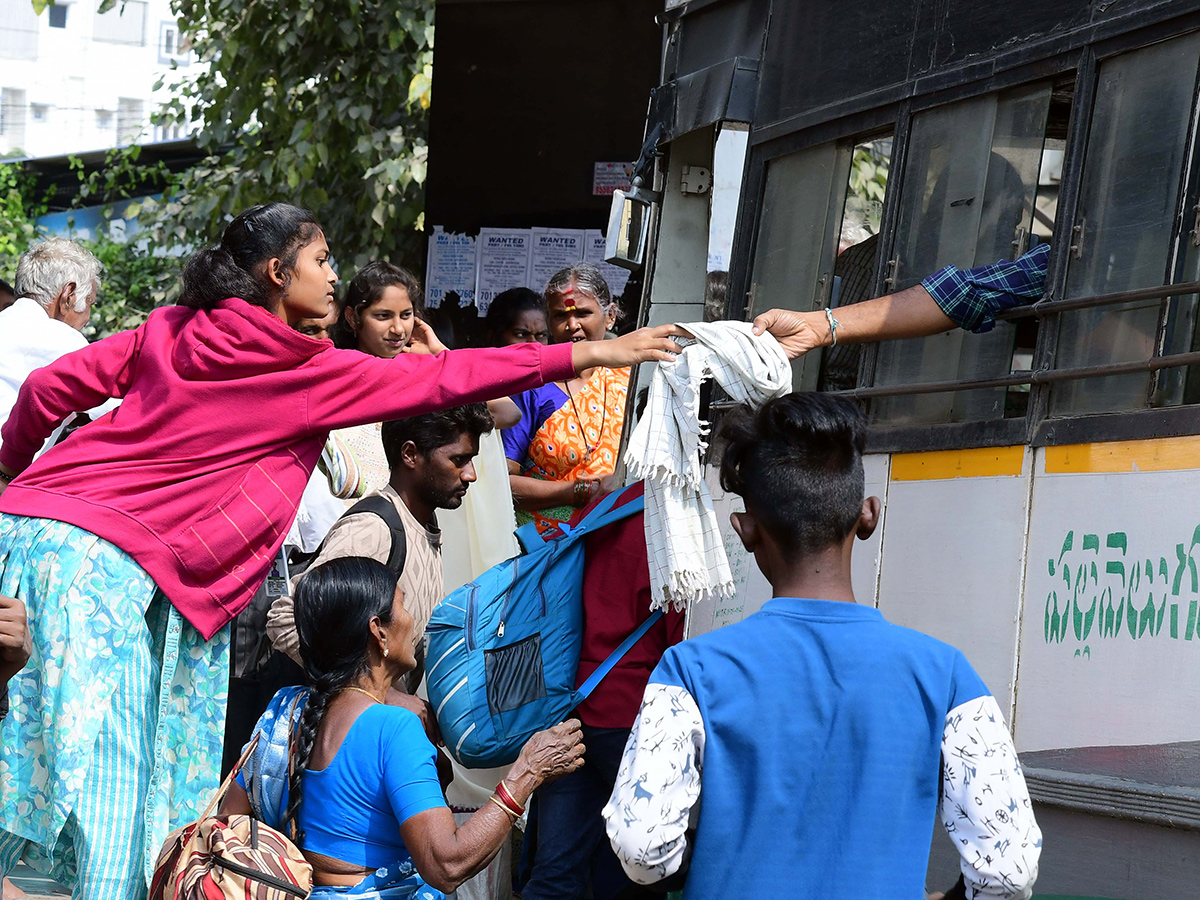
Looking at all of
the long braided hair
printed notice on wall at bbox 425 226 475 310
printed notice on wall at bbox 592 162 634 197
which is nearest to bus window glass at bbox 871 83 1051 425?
the long braided hair

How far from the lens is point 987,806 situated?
2.19 meters

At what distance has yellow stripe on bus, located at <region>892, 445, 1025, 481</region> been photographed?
13.0 feet

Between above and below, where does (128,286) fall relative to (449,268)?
below

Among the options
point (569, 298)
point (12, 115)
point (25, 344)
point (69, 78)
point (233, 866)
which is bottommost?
point (233, 866)

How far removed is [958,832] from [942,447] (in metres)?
2.14

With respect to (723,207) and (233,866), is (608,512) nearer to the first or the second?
(233,866)

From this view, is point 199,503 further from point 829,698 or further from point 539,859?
point 829,698

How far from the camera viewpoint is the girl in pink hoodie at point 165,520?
12.0ft

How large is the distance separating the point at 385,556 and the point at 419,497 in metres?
0.31

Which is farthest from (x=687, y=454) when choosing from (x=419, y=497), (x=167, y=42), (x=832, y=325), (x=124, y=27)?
(x=167, y=42)

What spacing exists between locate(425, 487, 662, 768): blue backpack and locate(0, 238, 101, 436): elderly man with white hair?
2379mm

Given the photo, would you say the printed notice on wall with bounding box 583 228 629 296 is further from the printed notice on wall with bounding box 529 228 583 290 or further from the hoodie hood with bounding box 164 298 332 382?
the hoodie hood with bounding box 164 298 332 382

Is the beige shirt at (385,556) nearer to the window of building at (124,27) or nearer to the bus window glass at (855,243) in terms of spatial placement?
the bus window glass at (855,243)

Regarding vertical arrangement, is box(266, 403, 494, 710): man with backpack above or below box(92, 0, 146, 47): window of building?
below
